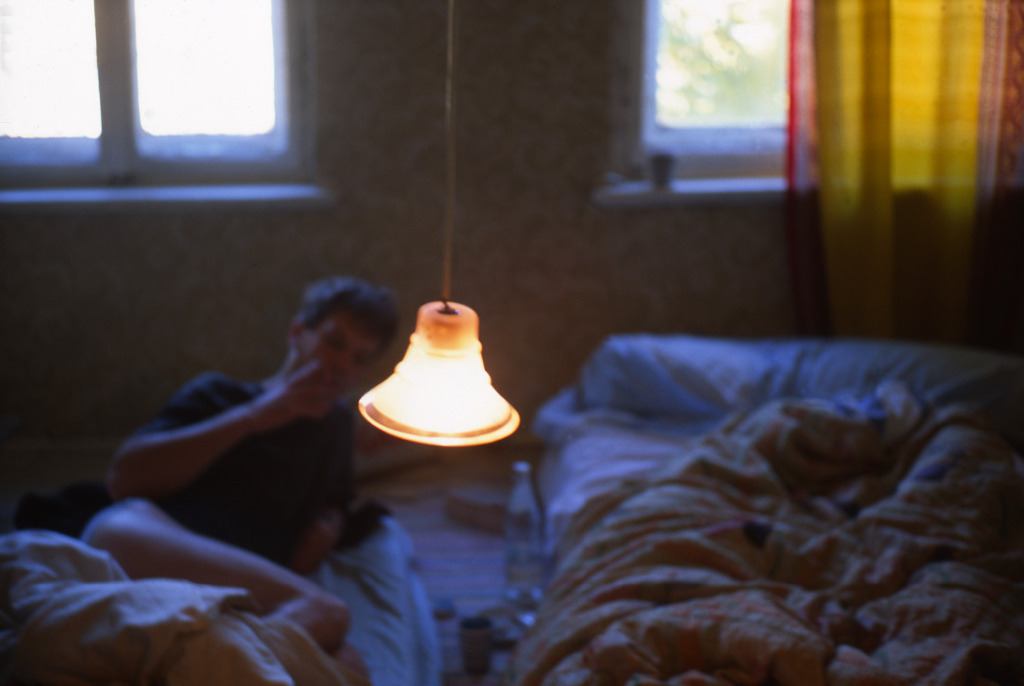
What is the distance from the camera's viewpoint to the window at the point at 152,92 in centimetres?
263

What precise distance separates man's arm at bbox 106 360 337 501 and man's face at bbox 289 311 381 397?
6 centimetres

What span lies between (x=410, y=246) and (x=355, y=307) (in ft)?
3.29

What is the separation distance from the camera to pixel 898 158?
2713mm

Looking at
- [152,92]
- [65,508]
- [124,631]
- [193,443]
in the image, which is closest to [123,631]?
[124,631]

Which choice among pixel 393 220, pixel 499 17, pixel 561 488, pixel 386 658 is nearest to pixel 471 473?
pixel 561 488

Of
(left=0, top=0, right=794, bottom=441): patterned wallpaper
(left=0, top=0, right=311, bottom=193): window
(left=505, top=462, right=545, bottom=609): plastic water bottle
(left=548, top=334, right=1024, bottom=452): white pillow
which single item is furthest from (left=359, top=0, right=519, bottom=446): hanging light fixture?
(left=0, top=0, right=311, bottom=193): window

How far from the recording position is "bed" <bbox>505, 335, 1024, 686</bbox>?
4.39ft

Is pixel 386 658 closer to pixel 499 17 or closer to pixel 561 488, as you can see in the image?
pixel 561 488

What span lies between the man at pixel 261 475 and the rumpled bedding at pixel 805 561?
452 millimetres

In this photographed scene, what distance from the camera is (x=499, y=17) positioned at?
2699mm

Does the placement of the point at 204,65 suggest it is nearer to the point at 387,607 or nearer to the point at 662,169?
the point at 662,169

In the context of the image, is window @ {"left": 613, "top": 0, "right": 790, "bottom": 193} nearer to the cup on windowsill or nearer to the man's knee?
the cup on windowsill

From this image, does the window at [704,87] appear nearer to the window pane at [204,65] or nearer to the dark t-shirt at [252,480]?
the window pane at [204,65]

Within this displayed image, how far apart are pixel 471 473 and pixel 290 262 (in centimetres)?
81
